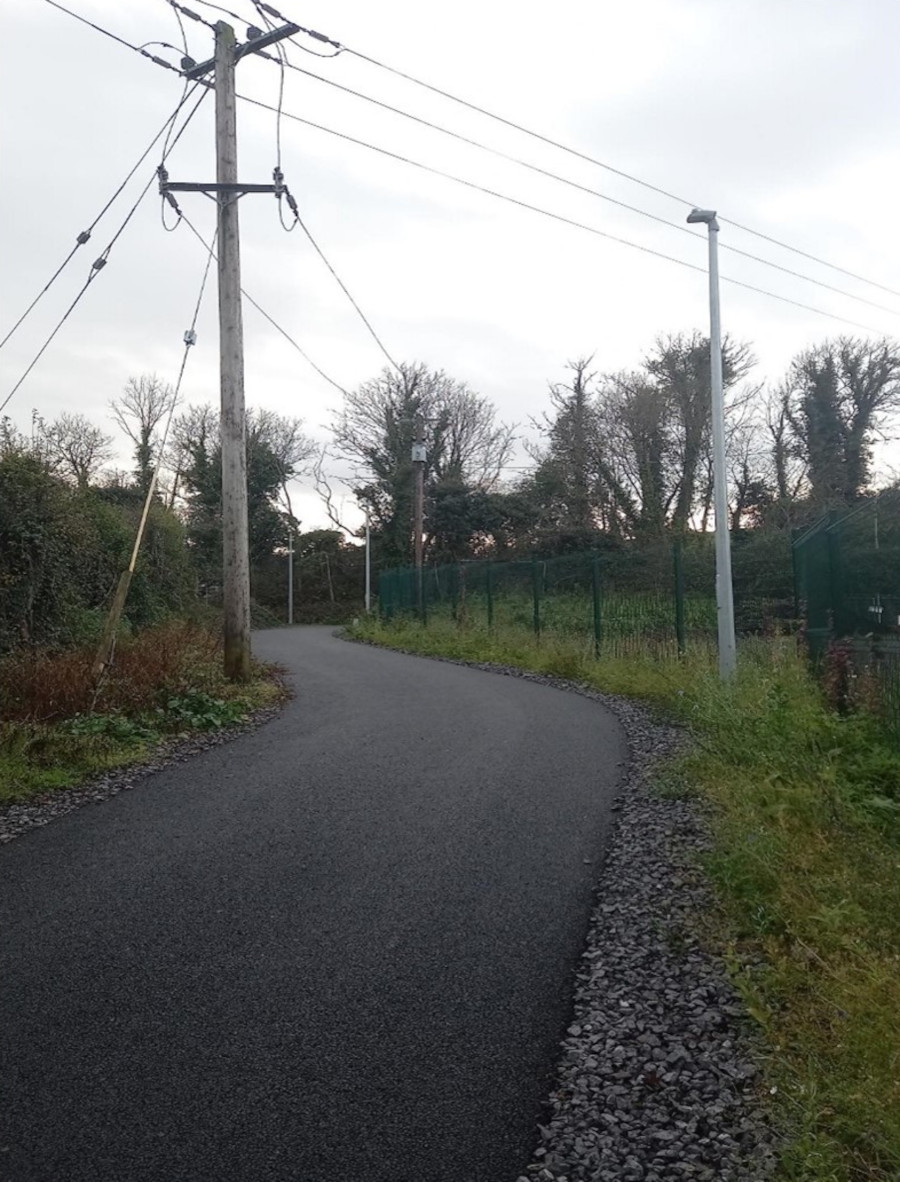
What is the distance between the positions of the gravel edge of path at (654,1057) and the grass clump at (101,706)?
471 centimetres

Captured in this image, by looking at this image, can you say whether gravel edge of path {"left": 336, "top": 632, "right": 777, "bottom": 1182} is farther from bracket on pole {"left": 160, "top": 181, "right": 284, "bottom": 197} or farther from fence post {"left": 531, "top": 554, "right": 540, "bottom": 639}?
fence post {"left": 531, "top": 554, "right": 540, "bottom": 639}

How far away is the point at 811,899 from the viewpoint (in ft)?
14.3

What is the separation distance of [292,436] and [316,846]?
1838 inches

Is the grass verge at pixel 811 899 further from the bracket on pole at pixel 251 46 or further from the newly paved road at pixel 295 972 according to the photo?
the bracket on pole at pixel 251 46

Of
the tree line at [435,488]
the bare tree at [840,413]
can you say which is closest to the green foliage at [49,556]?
the tree line at [435,488]

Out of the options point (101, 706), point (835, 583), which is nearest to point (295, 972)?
point (101, 706)

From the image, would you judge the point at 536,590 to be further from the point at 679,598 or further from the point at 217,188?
the point at 217,188

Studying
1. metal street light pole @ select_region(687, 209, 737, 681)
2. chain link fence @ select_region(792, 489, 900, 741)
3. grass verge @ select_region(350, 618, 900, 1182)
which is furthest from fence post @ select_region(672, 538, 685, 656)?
grass verge @ select_region(350, 618, 900, 1182)

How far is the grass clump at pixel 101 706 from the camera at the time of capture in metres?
7.84

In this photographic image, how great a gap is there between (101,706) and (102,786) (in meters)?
2.10

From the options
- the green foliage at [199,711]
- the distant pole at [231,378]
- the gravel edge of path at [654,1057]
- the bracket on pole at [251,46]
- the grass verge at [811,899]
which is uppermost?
the bracket on pole at [251,46]

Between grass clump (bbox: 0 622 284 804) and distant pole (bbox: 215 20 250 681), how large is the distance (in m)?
0.51

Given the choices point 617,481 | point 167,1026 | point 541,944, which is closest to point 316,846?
point 541,944

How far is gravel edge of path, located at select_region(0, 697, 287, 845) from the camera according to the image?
656 cm
